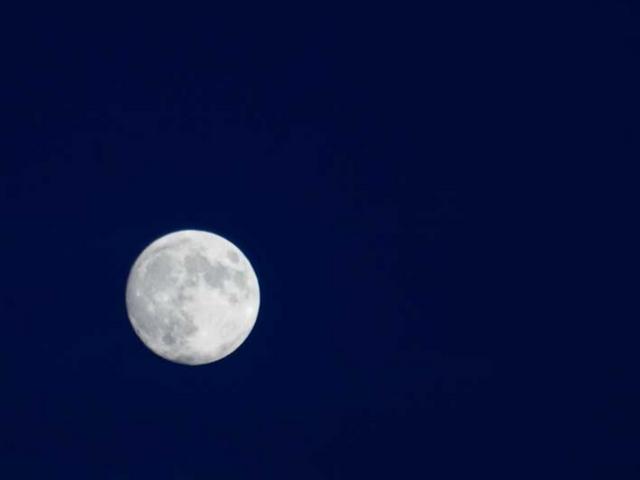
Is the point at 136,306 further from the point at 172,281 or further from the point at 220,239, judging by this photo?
the point at 220,239

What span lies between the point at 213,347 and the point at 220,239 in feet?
4.40

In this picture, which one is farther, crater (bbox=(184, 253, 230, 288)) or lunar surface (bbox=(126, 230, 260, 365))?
crater (bbox=(184, 253, 230, 288))

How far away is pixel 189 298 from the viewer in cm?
1142

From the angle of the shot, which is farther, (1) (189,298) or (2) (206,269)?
(2) (206,269)

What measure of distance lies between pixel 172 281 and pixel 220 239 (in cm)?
96

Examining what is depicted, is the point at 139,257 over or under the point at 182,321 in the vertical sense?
over

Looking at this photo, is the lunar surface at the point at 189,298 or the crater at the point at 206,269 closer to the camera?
the lunar surface at the point at 189,298

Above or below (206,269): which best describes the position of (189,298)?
below

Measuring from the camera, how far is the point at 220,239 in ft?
39.8

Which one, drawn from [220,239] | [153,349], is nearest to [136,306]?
[153,349]

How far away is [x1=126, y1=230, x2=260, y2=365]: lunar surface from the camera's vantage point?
11445 mm

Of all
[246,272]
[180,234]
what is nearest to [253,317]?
[246,272]

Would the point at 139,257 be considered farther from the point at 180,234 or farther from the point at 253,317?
the point at 253,317

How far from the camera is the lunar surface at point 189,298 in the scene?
11445mm
